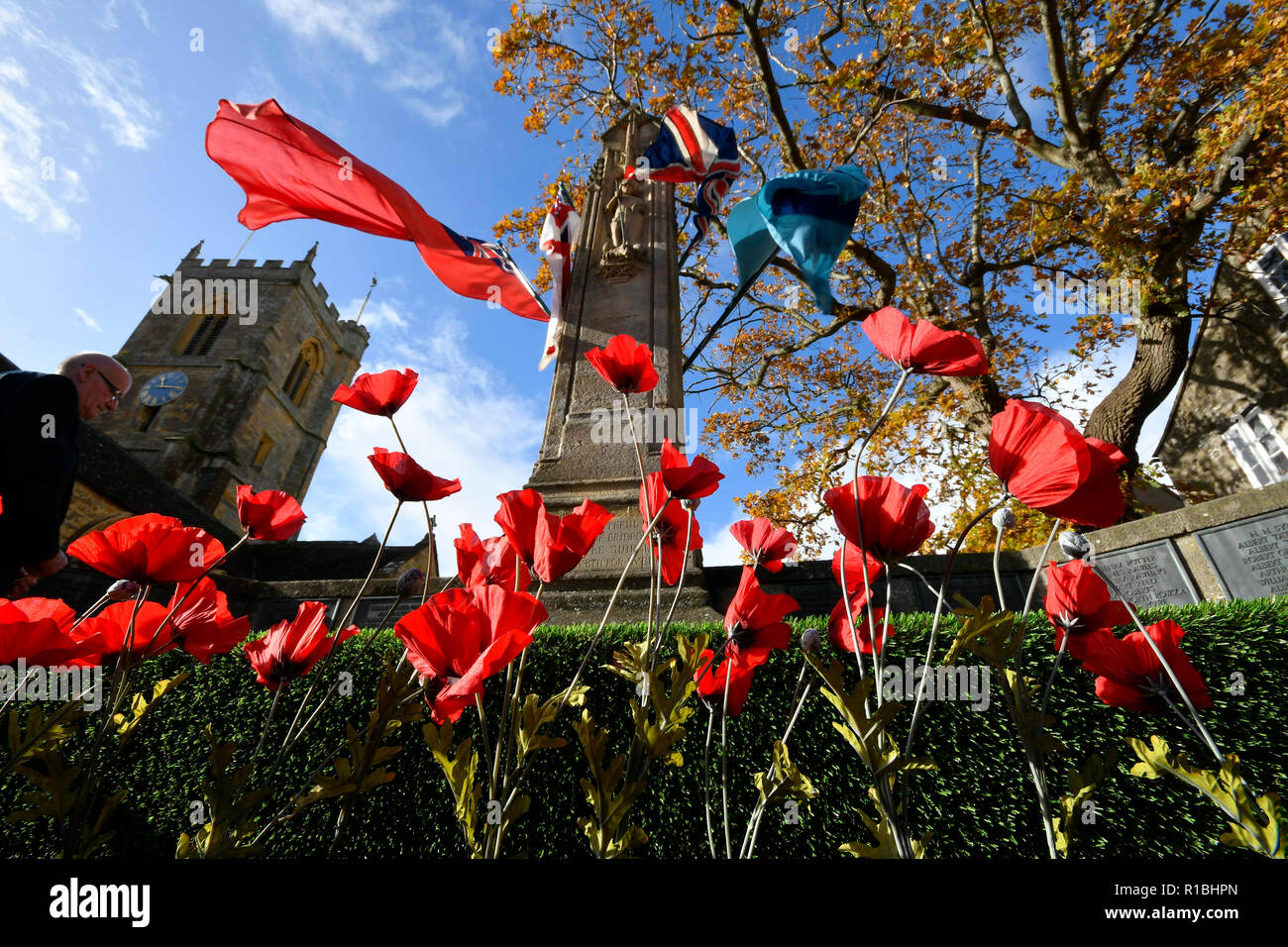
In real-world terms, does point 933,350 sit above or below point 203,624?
above

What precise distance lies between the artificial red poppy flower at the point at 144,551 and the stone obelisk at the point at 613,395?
8.09 feet

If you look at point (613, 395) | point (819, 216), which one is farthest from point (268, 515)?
point (819, 216)

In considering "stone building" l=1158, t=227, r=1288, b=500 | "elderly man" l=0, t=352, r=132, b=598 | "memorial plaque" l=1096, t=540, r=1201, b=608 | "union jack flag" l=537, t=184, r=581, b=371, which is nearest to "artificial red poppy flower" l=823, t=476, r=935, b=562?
"elderly man" l=0, t=352, r=132, b=598

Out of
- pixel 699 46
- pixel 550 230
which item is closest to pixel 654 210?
pixel 550 230

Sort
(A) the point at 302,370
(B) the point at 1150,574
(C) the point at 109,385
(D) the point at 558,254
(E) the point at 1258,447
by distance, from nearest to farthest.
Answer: (C) the point at 109,385
(B) the point at 1150,574
(D) the point at 558,254
(E) the point at 1258,447
(A) the point at 302,370

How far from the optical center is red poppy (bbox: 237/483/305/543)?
1.42 meters

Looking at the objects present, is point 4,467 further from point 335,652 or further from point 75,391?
point 335,652

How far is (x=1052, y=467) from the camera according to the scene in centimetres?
87

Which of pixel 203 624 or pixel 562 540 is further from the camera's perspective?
pixel 203 624

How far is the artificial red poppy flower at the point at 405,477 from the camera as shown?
123 centimetres

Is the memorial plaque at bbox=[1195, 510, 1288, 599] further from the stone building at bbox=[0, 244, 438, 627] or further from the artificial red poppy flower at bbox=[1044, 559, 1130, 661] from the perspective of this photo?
the stone building at bbox=[0, 244, 438, 627]

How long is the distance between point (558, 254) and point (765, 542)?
5.32 m

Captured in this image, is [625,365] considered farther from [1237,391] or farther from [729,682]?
[1237,391]

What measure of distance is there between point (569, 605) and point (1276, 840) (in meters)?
3.31
